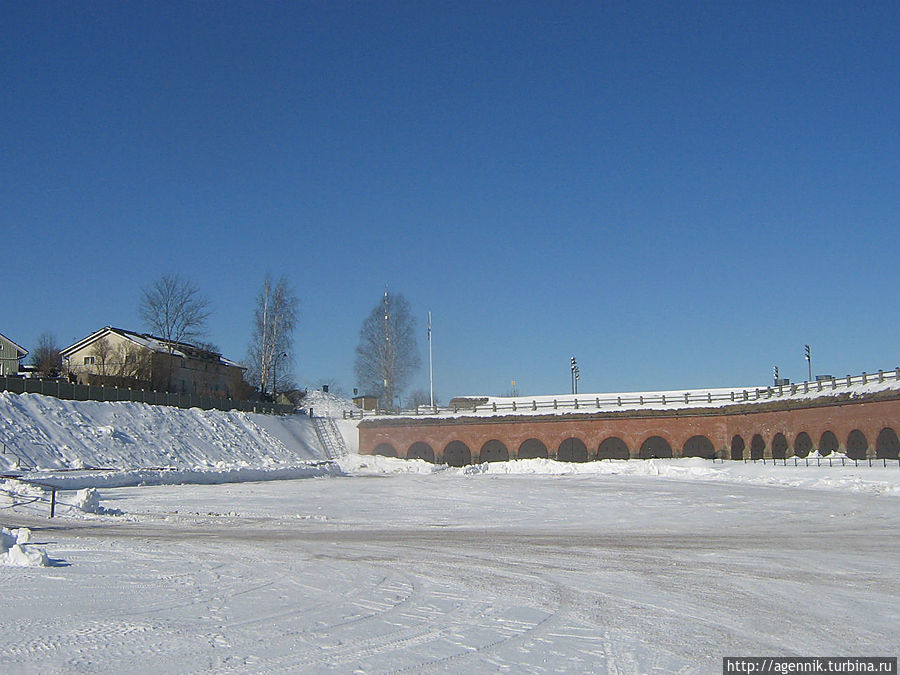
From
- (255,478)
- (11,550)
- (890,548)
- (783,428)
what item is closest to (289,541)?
(11,550)

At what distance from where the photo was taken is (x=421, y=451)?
196 feet

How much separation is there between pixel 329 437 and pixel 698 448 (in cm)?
2724

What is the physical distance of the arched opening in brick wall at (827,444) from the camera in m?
43.5

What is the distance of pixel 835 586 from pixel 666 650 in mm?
4574

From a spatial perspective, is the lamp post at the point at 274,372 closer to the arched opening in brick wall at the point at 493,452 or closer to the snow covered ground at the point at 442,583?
the arched opening in brick wall at the point at 493,452

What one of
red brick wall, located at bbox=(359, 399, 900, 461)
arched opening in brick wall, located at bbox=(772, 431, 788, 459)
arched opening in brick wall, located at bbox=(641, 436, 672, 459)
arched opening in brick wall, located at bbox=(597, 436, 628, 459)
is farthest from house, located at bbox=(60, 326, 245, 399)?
arched opening in brick wall, located at bbox=(772, 431, 788, 459)

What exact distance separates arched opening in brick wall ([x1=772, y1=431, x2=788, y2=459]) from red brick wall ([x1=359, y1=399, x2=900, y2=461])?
0.24m

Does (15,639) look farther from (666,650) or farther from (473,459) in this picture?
(473,459)

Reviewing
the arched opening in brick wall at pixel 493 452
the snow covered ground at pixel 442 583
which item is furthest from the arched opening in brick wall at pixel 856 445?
the arched opening in brick wall at pixel 493 452

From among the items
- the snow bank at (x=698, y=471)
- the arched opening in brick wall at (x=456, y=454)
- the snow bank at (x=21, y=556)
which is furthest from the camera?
the arched opening in brick wall at (x=456, y=454)

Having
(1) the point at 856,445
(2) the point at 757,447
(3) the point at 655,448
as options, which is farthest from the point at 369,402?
(1) the point at 856,445

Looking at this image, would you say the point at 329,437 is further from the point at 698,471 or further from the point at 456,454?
the point at 698,471

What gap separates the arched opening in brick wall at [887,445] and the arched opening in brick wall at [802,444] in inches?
207

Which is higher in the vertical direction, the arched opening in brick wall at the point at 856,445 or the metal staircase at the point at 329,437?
the metal staircase at the point at 329,437
